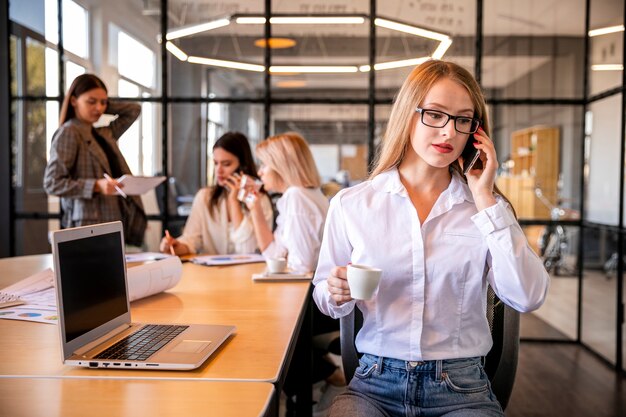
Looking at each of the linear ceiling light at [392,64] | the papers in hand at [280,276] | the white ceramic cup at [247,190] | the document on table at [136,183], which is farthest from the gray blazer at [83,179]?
the linear ceiling light at [392,64]

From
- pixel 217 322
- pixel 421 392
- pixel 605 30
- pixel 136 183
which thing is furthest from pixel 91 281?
pixel 605 30

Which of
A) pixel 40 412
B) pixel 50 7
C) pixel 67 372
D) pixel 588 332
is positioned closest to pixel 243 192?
pixel 67 372

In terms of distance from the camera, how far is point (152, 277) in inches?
71.8

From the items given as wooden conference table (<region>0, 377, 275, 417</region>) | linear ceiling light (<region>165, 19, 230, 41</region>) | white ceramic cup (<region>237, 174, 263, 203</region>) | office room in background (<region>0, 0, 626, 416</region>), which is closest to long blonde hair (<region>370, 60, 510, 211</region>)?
wooden conference table (<region>0, 377, 275, 417</region>)

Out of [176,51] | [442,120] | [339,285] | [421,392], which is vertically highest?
[176,51]

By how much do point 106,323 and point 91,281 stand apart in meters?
0.11

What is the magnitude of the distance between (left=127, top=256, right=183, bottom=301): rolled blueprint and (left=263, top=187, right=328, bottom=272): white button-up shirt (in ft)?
1.84

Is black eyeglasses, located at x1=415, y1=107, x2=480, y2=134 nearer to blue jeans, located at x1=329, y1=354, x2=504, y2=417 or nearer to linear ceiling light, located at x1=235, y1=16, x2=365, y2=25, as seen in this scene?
blue jeans, located at x1=329, y1=354, x2=504, y2=417

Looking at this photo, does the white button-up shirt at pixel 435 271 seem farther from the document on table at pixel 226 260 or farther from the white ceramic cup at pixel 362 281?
the document on table at pixel 226 260

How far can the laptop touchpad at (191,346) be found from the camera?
1219 mm

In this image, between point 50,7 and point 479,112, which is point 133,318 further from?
point 50,7

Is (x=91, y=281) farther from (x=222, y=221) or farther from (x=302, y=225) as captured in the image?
(x=222, y=221)

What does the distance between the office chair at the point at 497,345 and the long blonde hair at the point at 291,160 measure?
1.20 metres

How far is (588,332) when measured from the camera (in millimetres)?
4301
